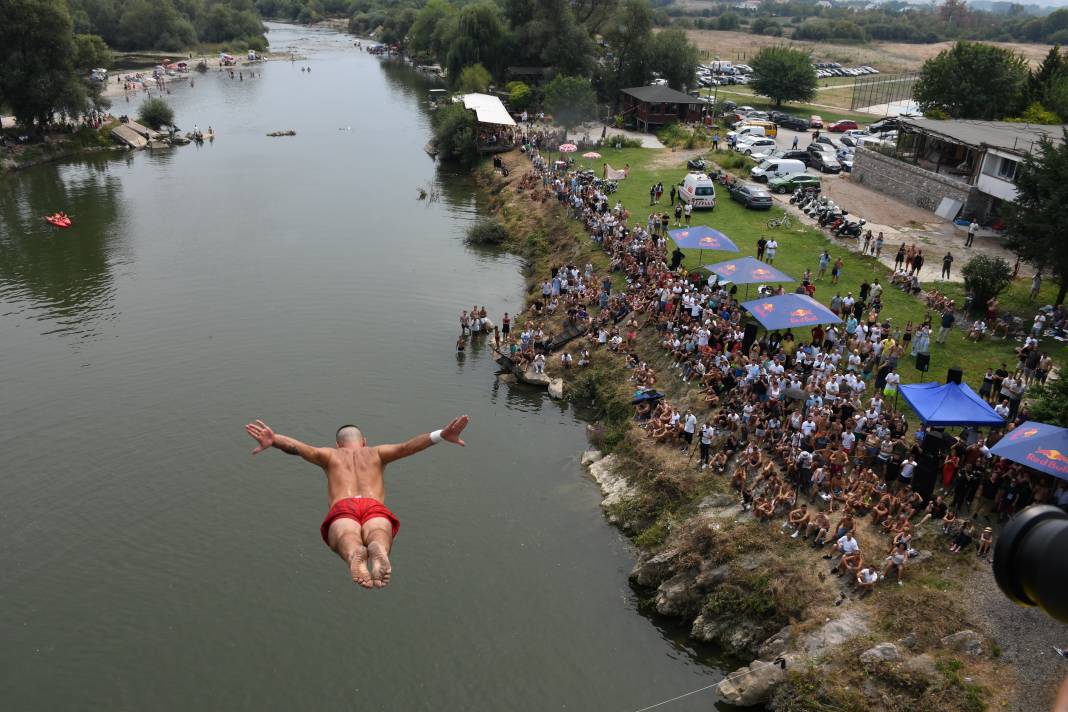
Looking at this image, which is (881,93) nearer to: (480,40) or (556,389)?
(480,40)

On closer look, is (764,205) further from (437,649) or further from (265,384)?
(437,649)

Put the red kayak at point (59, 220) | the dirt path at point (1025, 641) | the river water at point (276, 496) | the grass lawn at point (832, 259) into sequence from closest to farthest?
the dirt path at point (1025, 641), the river water at point (276, 496), the grass lawn at point (832, 259), the red kayak at point (59, 220)

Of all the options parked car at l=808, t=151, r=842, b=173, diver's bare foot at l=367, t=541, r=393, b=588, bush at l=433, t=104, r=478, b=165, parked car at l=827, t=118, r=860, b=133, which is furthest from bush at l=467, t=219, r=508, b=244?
diver's bare foot at l=367, t=541, r=393, b=588

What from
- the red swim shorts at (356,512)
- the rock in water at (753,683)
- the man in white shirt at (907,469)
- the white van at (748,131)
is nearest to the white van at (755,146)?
Answer: the white van at (748,131)

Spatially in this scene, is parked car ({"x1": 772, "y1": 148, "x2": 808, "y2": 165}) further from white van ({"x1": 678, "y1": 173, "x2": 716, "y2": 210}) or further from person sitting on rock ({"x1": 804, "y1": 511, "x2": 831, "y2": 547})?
person sitting on rock ({"x1": 804, "y1": 511, "x2": 831, "y2": 547})

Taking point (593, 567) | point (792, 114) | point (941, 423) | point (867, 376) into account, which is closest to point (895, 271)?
point (867, 376)

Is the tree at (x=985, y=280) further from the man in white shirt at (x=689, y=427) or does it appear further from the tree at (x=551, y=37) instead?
the tree at (x=551, y=37)
